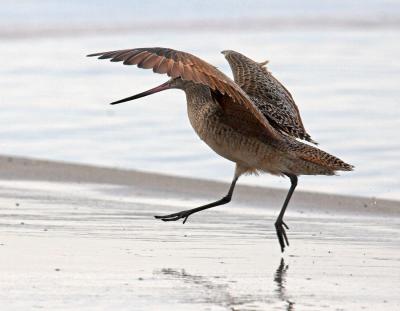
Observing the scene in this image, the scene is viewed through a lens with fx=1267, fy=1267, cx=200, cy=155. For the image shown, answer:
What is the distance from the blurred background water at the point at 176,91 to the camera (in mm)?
10930

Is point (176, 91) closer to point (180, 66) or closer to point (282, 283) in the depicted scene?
point (180, 66)

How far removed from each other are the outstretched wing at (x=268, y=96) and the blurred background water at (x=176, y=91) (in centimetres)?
142

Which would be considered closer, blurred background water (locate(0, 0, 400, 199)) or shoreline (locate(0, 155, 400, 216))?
shoreline (locate(0, 155, 400, 216))

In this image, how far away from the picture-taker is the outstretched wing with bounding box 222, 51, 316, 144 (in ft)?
26.3

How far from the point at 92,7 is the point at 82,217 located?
58.6ft

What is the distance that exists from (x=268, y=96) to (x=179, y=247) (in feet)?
5.09

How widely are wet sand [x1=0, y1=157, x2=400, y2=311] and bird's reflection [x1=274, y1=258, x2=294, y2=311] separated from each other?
0.6 inches

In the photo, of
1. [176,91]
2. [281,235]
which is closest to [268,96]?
[281,235]

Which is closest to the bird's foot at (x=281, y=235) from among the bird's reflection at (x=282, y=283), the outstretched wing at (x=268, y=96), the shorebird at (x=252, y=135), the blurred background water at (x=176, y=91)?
the shorebird at (x=252, y=135)

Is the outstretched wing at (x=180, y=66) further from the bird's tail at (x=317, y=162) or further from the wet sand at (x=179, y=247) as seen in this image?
the wet sand at (x=179, y=247)

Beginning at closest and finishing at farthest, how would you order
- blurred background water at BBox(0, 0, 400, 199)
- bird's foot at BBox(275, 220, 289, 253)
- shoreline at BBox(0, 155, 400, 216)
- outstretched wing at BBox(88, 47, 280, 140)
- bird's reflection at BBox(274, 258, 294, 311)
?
bird's reflection at BBox(274, 258, 294, 311) → outstretched wing at BBox(88, 47, 280, 140) → bird's foot at BBox(275, 220, 289, 253) → shoreline at BBox(0, 155, 400, 216) → blurred background water at BBox(0, 0, 400, 199)

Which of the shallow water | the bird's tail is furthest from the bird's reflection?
the bird's tail

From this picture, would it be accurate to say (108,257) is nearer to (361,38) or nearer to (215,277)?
(215,277)

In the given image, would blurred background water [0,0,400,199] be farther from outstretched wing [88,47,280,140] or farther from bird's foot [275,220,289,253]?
outstretched wing [88,47,280,140]
